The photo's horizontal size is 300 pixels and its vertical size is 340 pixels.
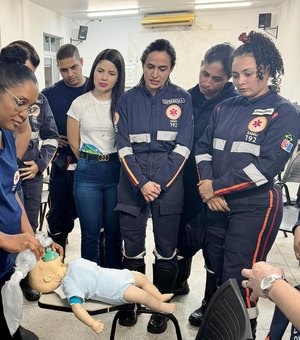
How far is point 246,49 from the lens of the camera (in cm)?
149

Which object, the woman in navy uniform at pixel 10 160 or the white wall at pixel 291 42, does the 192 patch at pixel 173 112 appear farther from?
the white wall at pixel 291 42

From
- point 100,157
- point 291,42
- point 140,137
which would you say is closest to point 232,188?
point 140,137

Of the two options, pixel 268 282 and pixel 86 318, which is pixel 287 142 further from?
pixel 86 318

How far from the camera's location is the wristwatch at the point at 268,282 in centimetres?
91

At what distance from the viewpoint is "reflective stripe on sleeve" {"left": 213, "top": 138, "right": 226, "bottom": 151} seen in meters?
1.56

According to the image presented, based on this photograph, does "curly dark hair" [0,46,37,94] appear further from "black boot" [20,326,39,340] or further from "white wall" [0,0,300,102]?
"white wall" [0,0,300,102]

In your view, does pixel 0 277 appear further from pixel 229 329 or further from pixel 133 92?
pixel 133 92

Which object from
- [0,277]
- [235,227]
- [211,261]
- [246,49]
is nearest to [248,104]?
[246,49]

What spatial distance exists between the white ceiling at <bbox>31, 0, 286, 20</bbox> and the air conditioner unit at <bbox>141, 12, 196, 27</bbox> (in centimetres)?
10

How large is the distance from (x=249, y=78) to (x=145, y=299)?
1082 mm

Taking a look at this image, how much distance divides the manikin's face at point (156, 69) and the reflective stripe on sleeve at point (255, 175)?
685mm

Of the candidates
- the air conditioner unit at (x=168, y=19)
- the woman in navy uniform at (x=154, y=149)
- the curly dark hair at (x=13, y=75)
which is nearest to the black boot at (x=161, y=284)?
the woman in navy uniform at (x=154, y=149)

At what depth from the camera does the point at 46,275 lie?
4.19 feet

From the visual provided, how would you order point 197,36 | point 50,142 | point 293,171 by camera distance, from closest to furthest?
1. point 50,142
2. point 293,171
3. point 197,36
